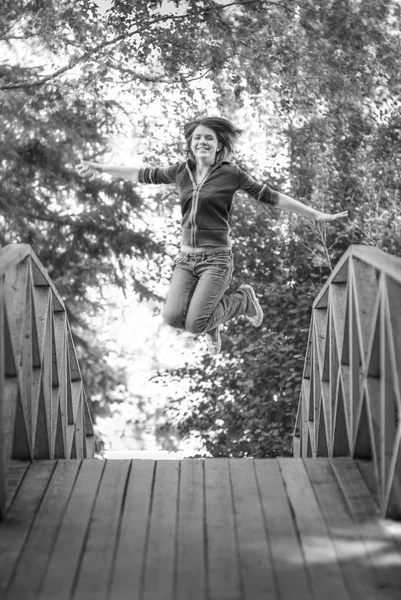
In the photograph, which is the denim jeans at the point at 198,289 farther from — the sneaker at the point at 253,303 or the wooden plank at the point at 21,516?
the wooden plank at the point at 21,516

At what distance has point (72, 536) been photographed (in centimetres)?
355

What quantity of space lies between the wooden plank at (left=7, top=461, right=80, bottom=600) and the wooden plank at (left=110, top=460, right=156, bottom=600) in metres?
0.23

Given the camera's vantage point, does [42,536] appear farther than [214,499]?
No

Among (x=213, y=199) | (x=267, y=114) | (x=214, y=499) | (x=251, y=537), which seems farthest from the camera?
(x=267, y=114)

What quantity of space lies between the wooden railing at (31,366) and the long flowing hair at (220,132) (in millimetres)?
1226

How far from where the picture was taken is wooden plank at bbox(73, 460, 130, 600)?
3119 millimetres

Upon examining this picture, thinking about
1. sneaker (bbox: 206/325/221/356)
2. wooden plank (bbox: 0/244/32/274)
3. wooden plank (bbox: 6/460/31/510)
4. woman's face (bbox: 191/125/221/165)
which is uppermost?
woman's face (bbox: 191/125/221/165)

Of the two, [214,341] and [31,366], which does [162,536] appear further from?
[214,341]

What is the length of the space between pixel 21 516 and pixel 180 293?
2200mm

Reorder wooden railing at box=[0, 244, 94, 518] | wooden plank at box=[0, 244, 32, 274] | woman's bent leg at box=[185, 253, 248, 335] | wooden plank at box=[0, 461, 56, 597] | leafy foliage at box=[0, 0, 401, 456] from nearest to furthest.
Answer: wooden plank at box=[0, 461, 56, 597]
wooden plank at box=[0, 244, 32, 274]
wooden railing at box=[0, 244, 94, 518]
woman's bent leg at box=[185, 253, 248, 335]
leafy foliage at box=[0, 0, 401, 456]

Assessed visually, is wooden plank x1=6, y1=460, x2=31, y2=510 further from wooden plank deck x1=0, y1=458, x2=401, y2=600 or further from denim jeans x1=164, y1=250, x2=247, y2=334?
denim jeans x1=164, y1=250, x2=247, y2=334

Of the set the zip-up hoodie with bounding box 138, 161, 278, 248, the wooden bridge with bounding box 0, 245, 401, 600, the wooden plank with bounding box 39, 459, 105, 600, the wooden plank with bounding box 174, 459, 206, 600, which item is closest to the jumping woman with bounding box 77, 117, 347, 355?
the zip-up hoodie with bounding box 138, 161, 278, 248

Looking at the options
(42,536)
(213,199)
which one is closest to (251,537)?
(42,536)

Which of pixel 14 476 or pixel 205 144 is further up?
pixel 205 144
